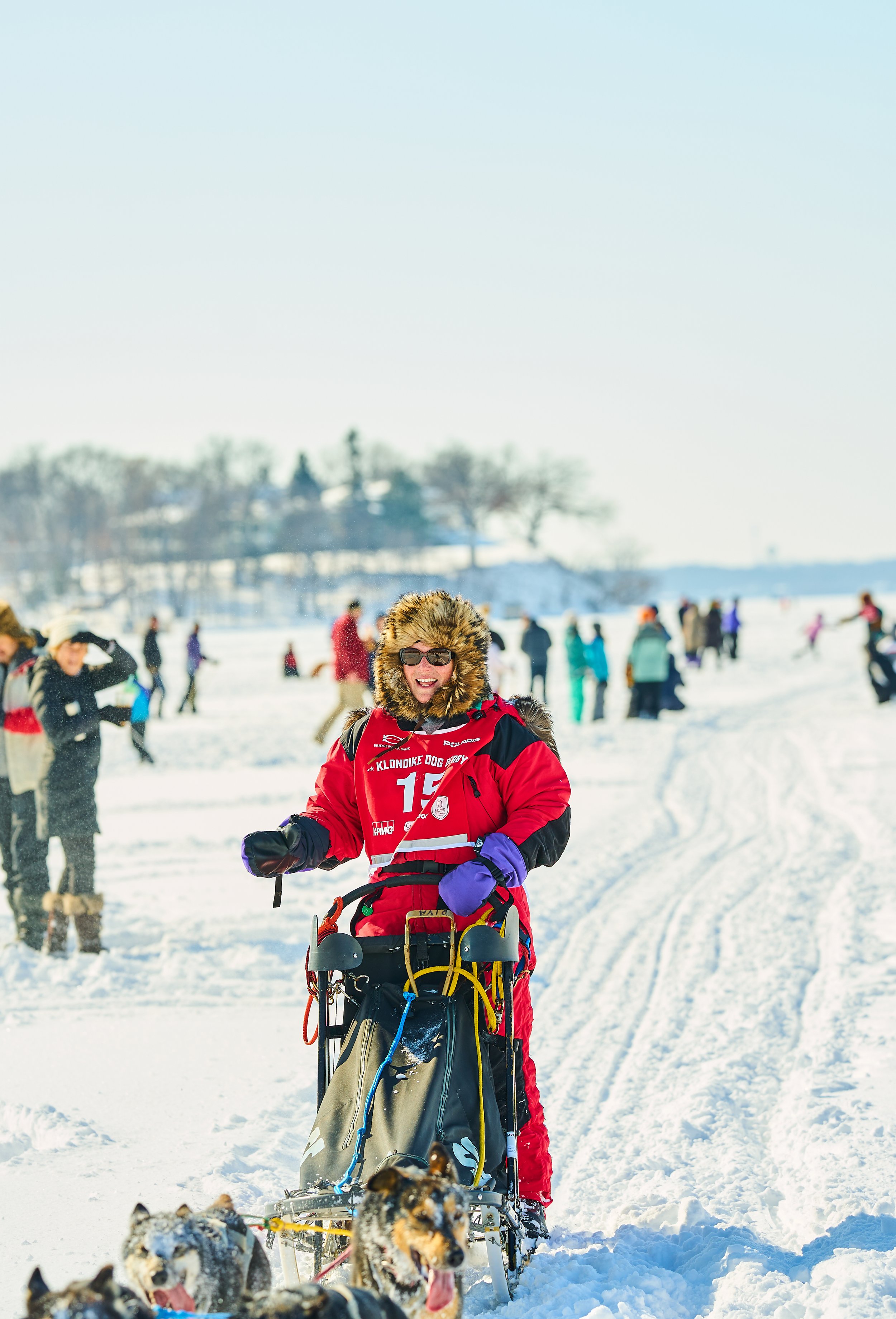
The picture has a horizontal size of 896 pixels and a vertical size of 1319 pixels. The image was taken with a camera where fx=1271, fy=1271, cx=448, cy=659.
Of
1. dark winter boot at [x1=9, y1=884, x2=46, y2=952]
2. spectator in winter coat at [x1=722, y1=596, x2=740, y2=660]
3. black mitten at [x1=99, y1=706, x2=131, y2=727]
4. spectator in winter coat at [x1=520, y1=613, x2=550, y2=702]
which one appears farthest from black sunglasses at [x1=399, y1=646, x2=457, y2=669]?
spectator in winter coat at [x1=722, y1=596, x2=740, y2=660]

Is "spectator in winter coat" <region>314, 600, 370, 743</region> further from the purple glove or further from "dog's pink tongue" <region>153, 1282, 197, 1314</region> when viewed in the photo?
"dog's pink tongue" <region>153, 1282, 197, 1314</region>

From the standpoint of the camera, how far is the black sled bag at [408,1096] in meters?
3.03

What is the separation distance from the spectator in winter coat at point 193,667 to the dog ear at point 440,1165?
18.1m

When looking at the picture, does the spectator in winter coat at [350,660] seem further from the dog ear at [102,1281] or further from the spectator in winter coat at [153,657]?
the dog ear at [102,1281]

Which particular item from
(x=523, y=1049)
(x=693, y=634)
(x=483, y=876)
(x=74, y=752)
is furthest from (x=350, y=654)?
(x=693, y=634)

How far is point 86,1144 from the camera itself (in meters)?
4.30

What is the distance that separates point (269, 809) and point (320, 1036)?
810 centimetres

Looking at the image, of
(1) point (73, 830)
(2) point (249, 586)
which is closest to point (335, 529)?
(2) point (249, 586)

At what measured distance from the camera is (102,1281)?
227 centimetres

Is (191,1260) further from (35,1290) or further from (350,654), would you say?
(350,654)

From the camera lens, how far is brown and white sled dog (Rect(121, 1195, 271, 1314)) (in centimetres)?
255

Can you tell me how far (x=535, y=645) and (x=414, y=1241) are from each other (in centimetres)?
1658

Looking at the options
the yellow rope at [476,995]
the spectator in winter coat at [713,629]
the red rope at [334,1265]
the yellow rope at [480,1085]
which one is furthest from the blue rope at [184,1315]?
the spectator in winter coat at [713,629]

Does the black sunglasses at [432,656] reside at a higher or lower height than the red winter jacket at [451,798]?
higher
